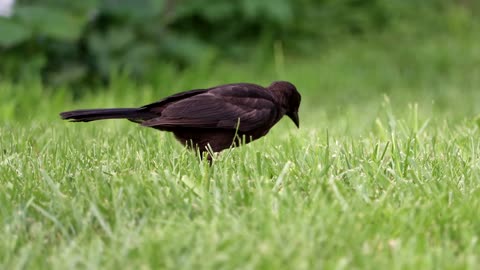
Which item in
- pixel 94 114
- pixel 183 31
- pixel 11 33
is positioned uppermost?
pixel 11 33

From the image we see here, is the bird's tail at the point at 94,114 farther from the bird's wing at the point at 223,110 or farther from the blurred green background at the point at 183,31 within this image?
the blurred green background at the point at 183,31

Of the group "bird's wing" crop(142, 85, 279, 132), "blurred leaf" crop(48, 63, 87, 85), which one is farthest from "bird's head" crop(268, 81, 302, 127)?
"blurred leaf" crop(48, 63, 87, 85)

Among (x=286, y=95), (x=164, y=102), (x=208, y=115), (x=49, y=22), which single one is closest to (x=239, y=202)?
(x=208, y=115)

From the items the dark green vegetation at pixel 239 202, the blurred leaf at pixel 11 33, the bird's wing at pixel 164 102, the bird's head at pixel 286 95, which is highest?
the blurred leaf at pixel 11 33

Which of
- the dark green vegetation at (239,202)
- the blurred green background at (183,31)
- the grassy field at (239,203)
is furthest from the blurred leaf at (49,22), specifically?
the grassy field at (239,203)

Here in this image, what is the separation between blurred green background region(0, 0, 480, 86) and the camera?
790 cm

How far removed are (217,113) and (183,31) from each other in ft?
19.0

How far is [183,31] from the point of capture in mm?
9984

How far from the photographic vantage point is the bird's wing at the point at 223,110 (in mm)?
4234

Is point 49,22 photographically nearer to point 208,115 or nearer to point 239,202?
point 208,115

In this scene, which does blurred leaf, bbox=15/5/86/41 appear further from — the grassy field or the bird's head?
the bird's head

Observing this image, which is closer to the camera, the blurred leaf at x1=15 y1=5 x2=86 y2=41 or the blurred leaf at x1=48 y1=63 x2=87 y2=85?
the blurred leaf at x1=15 y1=5 x2=86 y2=41

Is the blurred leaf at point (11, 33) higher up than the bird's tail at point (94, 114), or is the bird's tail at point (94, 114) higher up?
the blurred leaf at point (11, 33)

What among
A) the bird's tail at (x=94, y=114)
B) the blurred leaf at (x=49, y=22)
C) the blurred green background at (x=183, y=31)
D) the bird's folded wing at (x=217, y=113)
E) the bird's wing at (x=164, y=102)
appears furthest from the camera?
the blurred green background at (x=183, y=31)
